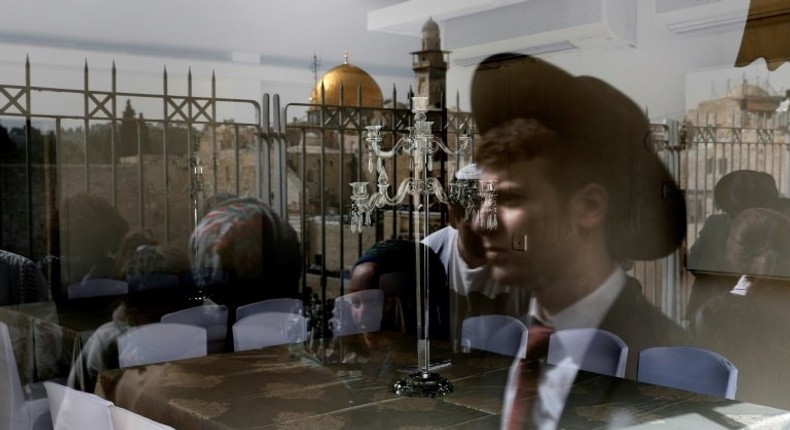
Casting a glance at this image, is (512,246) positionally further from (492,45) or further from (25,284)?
(25,284)

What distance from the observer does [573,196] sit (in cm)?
466

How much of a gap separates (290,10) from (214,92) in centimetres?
80

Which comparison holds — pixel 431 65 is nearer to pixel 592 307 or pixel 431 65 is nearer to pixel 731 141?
pixel 592 307

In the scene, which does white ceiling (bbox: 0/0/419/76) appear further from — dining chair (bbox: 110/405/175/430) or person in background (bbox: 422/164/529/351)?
dining chair (bbox: 110/405/175/430)

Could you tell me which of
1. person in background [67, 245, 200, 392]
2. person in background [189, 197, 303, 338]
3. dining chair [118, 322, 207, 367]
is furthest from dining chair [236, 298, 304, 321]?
dining chair [118, 322, 207, 367]

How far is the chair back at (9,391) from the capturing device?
3373 millimetres

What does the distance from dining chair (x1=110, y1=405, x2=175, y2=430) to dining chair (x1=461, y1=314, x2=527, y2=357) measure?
177 cm

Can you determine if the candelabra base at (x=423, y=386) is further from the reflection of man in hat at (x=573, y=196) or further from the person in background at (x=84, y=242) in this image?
the person in background at (x=84, y=242)

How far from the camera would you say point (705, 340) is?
3963 millimetres

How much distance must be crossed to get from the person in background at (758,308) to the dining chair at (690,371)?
0.73m

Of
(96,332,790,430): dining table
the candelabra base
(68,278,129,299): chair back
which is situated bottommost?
(96,332,790,430): dining table

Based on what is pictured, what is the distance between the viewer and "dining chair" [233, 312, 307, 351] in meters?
3.96

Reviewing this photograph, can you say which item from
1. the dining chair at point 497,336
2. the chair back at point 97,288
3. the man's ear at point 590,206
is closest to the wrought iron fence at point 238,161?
the chair back at point 97,288

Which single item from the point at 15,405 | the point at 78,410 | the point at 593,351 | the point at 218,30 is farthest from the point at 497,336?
the point at 218,30
